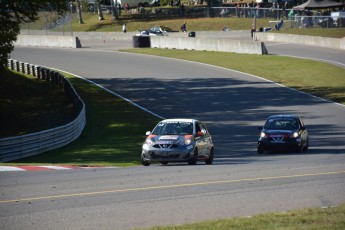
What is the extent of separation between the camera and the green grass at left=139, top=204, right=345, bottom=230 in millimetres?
11734

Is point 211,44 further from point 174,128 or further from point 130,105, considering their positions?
point 174,128

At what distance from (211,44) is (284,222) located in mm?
62078

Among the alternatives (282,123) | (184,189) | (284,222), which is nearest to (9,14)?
(282,123)

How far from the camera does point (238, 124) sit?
3862 cm

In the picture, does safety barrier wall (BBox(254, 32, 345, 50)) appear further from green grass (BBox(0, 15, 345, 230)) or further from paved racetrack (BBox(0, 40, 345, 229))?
paved racetrack (BBox(0, 40, 345, 229))

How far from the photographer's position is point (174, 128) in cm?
2419

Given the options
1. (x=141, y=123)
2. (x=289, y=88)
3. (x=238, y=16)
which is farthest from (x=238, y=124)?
(x=238, y=16)

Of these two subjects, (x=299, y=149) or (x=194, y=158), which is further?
(x=299, y=149)

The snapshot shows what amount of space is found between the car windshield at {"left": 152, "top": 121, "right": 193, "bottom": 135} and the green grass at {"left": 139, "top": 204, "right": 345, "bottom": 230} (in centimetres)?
1104

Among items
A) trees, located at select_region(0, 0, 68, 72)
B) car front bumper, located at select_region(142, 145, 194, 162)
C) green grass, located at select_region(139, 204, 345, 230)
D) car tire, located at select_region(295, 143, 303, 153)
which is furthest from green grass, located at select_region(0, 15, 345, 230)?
car tire, located at select_region(295, 143, 303, 153)

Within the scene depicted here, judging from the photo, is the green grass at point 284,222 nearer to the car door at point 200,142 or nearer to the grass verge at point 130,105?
the car door at point 200,142

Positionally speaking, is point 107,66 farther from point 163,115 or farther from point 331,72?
point 163,115

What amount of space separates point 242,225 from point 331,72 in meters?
45.6

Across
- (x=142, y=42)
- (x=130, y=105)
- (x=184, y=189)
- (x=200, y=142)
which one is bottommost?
(x=142, y=42)
